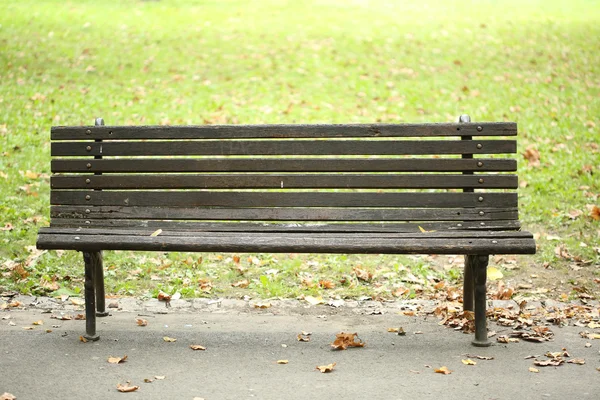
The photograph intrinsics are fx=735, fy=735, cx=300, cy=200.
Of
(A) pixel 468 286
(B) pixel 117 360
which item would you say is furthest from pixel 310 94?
(B) pixel 117 360

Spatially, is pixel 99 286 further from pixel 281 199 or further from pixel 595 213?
pixel 595 213

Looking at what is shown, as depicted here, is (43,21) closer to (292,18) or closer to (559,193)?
(292,18)

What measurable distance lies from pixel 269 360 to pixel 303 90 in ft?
21.6

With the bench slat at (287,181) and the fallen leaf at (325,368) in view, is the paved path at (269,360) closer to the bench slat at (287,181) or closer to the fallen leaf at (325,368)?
the fallen leaf at (325,368)

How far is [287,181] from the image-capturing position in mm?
4527

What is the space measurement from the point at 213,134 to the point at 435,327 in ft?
6.00

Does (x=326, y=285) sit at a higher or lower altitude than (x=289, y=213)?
lower

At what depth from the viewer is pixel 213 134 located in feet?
14.9

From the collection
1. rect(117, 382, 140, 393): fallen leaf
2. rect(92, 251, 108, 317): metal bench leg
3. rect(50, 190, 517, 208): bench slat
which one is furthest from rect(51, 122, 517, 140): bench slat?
rect(117, 382, 140, 393): fallen leaf

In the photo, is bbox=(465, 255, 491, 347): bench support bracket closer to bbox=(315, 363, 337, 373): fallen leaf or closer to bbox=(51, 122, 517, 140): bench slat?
bbox=(51, 122, 517, 140): bench slat

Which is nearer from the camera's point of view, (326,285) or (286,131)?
(286,131)

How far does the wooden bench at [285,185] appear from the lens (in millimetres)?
4414

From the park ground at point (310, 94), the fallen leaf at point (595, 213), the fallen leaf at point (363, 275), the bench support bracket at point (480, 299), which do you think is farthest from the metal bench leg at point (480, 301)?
the fallen leaf at point (595, 213)

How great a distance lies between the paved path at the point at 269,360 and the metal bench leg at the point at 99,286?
7 centimetres
